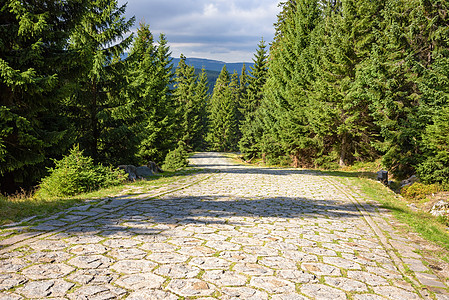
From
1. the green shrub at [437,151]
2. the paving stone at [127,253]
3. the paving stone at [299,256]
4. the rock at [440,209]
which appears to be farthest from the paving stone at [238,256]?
the green shrub at [437,151]

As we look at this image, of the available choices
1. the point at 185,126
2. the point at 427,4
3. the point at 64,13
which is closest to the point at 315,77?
the point at 427,4

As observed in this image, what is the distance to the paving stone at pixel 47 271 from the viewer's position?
3238 mm

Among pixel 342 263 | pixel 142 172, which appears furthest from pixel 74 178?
pixel 342 263

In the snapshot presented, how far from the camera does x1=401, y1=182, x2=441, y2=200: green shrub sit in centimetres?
1126

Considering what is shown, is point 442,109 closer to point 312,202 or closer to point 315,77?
point 312,202

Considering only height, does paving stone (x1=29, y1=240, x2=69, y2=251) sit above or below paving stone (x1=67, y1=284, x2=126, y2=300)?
above

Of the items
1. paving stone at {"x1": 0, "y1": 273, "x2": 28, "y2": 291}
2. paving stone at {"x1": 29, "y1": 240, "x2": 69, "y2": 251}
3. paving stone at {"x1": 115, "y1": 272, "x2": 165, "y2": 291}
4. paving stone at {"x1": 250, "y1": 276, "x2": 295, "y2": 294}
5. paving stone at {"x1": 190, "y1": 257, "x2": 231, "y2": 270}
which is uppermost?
paving stone at {"x1": 0, "y1": 273, "x2": 28, "y2": 291}

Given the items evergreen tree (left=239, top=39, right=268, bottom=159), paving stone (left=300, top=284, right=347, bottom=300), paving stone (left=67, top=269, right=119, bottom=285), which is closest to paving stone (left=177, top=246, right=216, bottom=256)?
paving stone (left=67, top=269, right=119, bottom=285)

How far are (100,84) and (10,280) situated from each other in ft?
39.8

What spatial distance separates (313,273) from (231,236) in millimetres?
1700

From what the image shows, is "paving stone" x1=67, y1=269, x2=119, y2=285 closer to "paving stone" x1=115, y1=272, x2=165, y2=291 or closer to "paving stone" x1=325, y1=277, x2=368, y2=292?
"paving stone" x1=115, y1=272, x2=165, y2=291

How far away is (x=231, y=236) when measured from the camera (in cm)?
507

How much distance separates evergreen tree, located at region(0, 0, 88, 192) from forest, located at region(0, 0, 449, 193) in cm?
4

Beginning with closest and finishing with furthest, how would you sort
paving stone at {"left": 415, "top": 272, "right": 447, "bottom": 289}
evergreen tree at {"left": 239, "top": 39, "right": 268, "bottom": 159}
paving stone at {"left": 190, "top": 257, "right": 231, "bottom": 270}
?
1. paving stone at {"left": 415, "top": 272, "right": 447, "bottom": 289}
2. paving stone at {"left": 190, "top": 257, "right": 231, "bottom": 270}
3. evergreen tree at {"left": 239, "top": 39, "right": 268, "bottom": 159}
